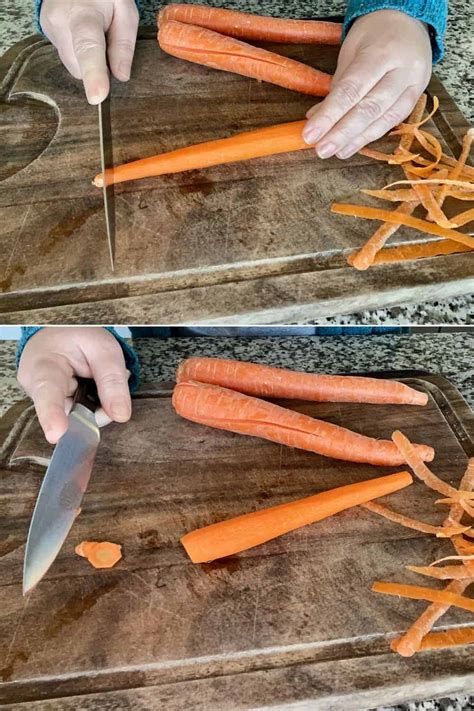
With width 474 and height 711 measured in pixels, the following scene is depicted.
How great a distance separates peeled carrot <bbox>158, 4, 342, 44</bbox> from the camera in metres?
1.46

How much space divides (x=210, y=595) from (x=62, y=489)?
0.89 feet

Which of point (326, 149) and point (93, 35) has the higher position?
point (93, 35)

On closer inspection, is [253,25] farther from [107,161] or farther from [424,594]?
[424,594]

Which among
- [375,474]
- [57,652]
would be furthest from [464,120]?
[57,652]

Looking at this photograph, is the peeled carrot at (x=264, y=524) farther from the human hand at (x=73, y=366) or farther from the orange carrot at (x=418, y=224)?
the orange carrot at (x=418, y=224)

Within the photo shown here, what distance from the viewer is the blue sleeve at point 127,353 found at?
52.4 inches

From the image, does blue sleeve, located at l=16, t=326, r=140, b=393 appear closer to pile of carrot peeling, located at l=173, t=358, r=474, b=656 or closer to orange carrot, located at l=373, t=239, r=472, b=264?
pile of carrot peeling, located at l=173, t=358, r=474, b=656

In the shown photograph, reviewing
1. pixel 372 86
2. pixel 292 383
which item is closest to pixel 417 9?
pixel 372 86

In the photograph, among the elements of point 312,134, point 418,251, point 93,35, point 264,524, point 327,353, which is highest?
Answer: point 93,35

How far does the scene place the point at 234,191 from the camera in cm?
124

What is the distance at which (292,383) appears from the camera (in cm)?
130

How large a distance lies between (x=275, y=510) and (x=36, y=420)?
1.52 feet

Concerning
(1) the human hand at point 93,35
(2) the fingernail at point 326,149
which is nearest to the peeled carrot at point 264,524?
(2) the fingernail at point 326,149

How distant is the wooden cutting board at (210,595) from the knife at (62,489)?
0.02 metres
